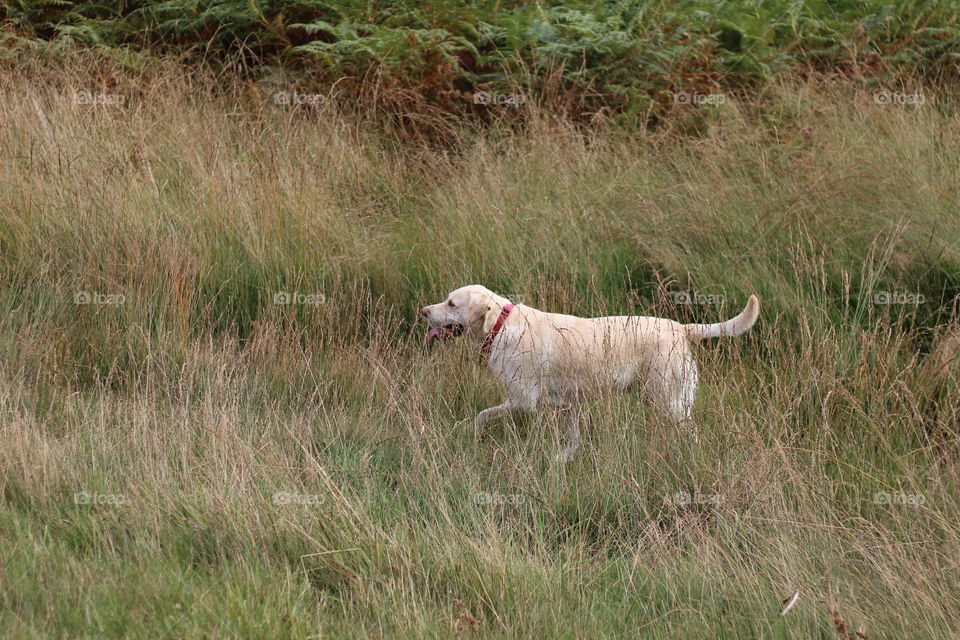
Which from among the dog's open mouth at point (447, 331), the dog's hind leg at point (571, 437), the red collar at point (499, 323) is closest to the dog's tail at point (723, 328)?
the dog's hind leg at point (571, 437)

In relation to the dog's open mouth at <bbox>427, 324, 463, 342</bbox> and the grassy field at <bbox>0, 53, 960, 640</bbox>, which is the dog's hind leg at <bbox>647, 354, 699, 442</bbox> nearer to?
the grassy field at <bbox>0, 53, 960, 640</bbox>

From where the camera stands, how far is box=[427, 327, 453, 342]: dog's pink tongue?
5.21 m

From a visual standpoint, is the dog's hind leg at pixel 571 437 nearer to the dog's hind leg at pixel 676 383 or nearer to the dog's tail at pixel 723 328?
the dog's hind leg at pixel 676 383

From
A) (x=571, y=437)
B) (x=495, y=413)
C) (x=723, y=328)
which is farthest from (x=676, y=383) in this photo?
(x=495, y=413)

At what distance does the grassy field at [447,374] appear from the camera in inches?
133

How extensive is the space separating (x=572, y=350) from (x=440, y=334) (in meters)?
0.72

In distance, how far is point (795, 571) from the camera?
344 cm

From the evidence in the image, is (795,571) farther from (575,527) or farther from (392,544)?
(392,544)

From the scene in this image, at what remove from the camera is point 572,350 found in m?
5.00

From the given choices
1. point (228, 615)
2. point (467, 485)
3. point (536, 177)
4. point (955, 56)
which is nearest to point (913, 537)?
point (467, 485)

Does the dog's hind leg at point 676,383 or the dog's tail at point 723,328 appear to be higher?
the dog's tail at point 723,328

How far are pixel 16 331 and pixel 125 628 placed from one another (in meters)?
2.96

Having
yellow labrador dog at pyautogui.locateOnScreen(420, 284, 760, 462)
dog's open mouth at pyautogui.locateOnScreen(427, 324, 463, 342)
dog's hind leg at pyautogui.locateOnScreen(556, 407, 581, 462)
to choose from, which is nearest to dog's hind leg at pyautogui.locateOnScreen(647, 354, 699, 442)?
yellow labrador dog at pyautogui.locateOnScreen(420, 284, 760, 462)

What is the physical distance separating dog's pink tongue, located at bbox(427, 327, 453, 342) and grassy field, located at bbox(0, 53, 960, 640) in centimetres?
10
